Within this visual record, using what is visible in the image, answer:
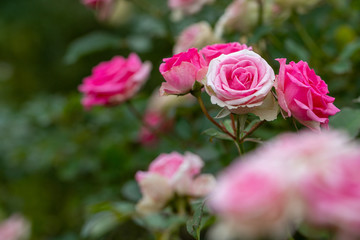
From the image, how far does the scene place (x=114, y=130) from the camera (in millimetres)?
1179

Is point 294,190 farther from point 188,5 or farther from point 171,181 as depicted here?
point 188,5

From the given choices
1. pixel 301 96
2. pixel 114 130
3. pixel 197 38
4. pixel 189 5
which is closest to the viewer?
pixel 301 96

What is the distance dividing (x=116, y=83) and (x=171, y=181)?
0.83 feet

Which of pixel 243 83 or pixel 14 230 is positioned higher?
pixel 243 83

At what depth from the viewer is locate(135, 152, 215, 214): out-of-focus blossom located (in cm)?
60

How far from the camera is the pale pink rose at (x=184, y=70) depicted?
0.47m

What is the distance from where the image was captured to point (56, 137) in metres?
1.18

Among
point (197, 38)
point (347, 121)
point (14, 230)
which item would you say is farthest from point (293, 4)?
point (14, 230)

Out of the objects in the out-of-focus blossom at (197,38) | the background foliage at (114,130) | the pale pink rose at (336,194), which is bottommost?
the background foliage at (114,130)

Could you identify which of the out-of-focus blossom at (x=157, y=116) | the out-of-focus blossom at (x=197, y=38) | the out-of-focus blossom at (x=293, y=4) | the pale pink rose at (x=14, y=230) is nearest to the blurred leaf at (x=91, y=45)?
the out-of-focus blossom at (x=157, y=116)

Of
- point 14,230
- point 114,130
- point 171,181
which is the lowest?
point 14,230

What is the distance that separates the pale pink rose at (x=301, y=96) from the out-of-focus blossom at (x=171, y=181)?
20 cm

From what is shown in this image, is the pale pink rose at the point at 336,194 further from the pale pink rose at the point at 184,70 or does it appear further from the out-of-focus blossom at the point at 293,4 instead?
the out-of-focus blossom at the point at 293,4

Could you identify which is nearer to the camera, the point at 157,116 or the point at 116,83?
the point at 116,83
